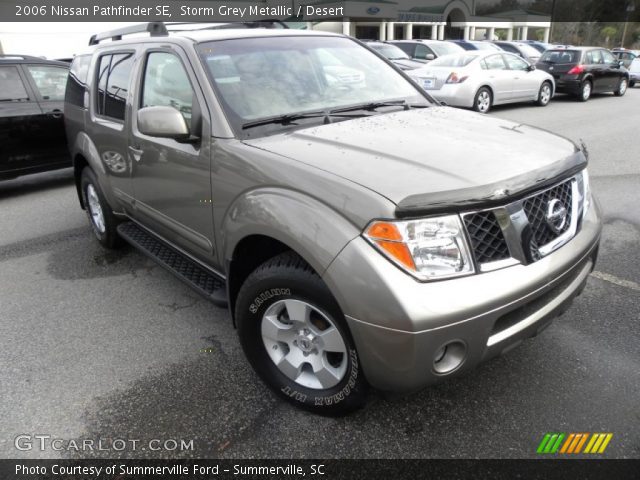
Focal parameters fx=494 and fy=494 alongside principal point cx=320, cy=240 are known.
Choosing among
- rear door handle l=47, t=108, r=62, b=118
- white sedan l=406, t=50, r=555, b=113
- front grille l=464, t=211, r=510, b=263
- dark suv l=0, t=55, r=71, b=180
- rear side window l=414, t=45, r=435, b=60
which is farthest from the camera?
rear side window l=414, t=45, r=435, b=60

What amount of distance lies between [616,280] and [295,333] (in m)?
2.72

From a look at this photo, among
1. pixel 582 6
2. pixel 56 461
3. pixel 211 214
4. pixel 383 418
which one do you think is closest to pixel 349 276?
pixel 383 418

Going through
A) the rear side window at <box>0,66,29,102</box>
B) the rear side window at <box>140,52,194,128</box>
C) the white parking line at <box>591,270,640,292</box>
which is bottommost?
the white parking line at <box>591,270,640,292</box>

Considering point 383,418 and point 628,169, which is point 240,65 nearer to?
point 383,418

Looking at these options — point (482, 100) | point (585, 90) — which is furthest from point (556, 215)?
point (585, 90)

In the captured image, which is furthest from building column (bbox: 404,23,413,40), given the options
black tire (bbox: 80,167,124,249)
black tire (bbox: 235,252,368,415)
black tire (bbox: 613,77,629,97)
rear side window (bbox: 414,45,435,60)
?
black tire (bbox: 235,252,368,415)

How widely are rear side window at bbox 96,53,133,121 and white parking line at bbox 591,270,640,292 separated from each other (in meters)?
3.87

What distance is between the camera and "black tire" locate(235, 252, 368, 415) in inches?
86.6

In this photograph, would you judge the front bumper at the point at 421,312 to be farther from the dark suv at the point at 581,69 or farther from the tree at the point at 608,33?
the tree at the point at 608,33

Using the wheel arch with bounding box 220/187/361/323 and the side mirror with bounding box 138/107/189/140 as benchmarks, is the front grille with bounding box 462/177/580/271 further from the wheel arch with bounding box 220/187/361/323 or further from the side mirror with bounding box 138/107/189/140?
the side mirror with bounding box 138/107/189/140

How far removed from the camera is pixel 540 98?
13.6 metres

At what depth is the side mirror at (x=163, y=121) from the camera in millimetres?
2703

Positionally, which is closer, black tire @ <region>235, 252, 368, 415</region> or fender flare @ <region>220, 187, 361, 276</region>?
fender flare @ <region>220, 187, 361, 276</region>

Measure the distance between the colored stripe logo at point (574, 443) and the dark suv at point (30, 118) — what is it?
7.02 metres
